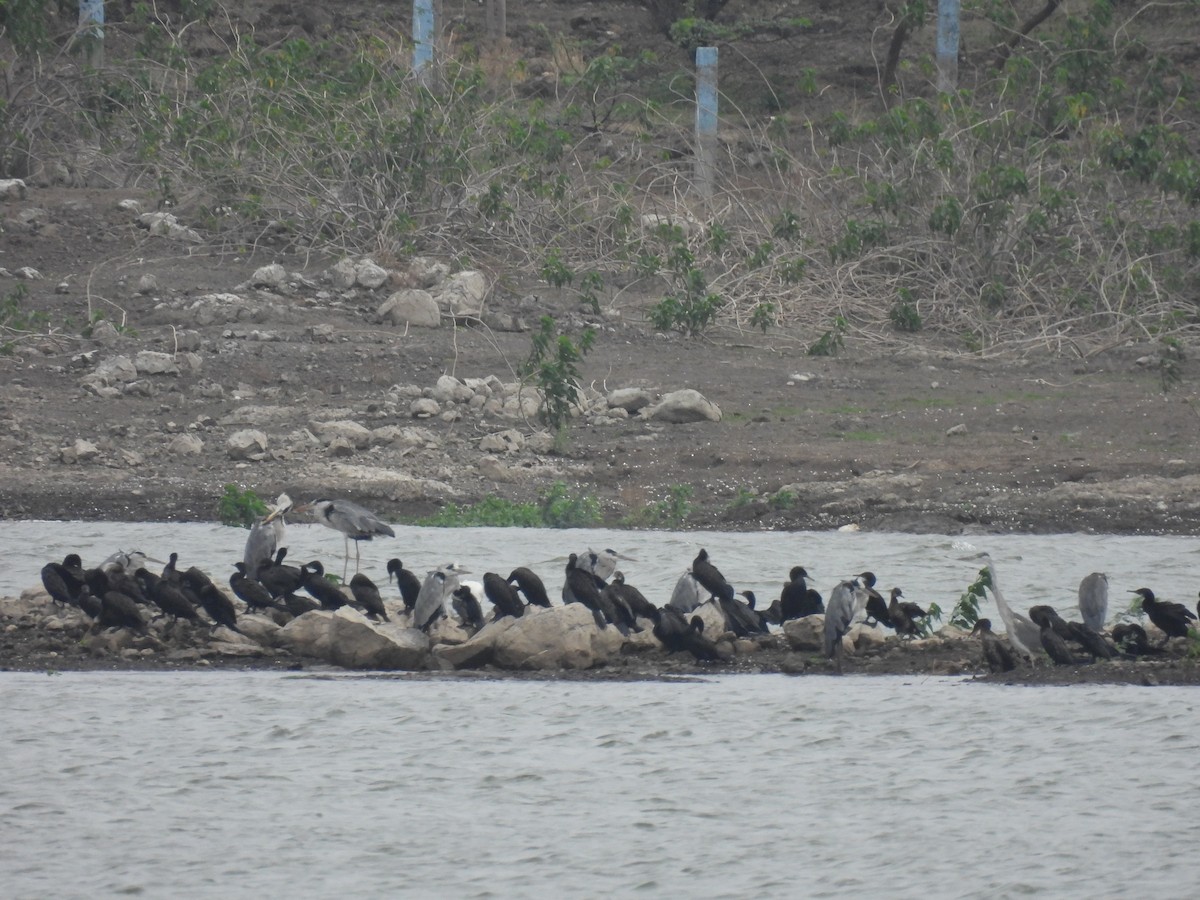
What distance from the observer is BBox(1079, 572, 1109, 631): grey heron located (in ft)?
25.8

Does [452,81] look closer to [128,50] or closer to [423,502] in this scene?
[128,50]

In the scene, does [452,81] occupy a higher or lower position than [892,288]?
higher

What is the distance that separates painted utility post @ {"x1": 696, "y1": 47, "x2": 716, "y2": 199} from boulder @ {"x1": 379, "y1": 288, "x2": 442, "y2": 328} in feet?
13.1

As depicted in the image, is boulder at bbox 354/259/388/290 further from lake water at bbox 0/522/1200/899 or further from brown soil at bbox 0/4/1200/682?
lake water at bbox 0/522/1200/899

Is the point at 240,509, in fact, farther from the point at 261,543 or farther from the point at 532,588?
the point at 532,588

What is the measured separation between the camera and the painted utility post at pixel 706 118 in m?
17.9

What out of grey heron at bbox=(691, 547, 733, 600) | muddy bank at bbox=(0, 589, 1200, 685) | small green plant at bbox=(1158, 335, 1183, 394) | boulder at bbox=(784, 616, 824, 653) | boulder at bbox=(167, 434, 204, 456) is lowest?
muddy bank at bbox=(0, 589, 1200, 685)

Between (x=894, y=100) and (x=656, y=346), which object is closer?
(x=656, y=346)

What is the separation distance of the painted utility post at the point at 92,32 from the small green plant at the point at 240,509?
8961 millimetres

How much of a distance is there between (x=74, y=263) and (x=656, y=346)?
17.2 feet

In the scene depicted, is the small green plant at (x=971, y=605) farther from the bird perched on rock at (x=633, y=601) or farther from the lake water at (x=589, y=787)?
the bird perched on rock at (x=633, y=601)

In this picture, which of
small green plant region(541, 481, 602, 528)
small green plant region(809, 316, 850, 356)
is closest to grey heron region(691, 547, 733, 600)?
small green plant region(541, 481, 602, 528)

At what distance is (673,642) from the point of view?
7.77 meters

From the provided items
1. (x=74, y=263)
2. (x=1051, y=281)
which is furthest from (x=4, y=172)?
(x=1051, y=281)
